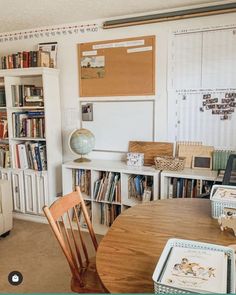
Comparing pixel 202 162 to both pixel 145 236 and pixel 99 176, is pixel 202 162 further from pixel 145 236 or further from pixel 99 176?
pixel 145 236

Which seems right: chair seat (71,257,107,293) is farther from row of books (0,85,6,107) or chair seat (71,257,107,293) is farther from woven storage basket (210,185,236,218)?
row of books (0,85,6,107)

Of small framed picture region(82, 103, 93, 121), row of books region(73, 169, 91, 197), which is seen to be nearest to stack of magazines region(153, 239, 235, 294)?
row of books region(73, 169, 91, 197)

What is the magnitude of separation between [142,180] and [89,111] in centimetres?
103

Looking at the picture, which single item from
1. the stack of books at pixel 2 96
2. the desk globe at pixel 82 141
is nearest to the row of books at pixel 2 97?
Result: the stack of books at pixel 2 96

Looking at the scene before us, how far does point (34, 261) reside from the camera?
260cm

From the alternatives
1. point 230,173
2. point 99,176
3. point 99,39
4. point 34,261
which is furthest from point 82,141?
point 230,173

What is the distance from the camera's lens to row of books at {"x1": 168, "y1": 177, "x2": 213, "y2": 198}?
8.71ft

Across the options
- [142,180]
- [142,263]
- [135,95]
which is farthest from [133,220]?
[135,95]

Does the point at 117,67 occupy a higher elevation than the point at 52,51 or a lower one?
lower

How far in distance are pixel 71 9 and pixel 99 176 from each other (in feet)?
5.63

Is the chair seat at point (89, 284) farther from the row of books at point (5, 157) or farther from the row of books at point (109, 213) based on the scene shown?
the row of books at point (5, 157)

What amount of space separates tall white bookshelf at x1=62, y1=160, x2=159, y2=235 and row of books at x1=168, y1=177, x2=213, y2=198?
6.2 inches

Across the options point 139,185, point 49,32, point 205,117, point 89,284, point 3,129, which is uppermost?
point 49,32

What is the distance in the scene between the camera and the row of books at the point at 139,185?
9.68ft
